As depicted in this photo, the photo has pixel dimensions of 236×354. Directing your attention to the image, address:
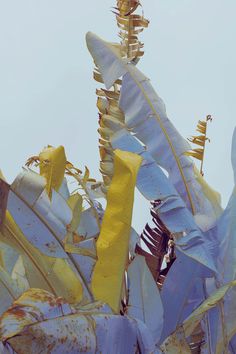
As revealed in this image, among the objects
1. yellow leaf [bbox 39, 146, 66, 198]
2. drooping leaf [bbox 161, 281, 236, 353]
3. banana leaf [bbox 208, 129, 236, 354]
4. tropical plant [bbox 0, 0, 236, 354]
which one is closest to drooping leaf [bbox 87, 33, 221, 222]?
tropical plant [bbox 0, 0, 236, 354]

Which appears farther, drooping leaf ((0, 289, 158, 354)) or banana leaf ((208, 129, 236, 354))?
banana leaf ((208, 129, 236, 354))

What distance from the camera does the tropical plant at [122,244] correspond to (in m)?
3.89

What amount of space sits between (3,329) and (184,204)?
172 centimetres

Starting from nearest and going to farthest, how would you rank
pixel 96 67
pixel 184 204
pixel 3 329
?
pixel 3 329, pixel 184 204, pixel 96 67

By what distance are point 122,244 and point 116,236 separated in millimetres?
50

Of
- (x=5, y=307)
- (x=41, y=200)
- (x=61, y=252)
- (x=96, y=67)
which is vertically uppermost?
(x=96, y=67)

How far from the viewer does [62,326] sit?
12.1 ft

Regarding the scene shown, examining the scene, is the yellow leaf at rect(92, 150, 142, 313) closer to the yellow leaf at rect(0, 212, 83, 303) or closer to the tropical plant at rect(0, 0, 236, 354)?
the tropical plant at rect(0, 0, 236, 354)

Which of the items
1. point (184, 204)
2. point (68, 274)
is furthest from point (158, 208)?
point (68, 274)

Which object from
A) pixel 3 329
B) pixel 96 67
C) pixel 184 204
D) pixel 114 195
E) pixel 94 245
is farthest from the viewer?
pixel 96 67

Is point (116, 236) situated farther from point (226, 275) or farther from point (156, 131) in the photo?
point (156, 131)

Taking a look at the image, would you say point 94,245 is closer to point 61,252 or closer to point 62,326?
point 61,252

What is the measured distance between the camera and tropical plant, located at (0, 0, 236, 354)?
12.8 ft

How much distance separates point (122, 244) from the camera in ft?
14.2
